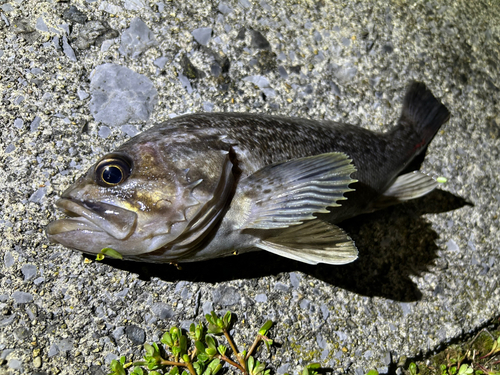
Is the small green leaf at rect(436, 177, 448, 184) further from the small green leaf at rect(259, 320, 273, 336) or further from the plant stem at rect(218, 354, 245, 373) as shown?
the plant stem at rect(218, 354, 245, 373)

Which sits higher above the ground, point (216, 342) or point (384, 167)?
point (384, 167)

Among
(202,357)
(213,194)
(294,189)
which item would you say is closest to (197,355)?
(202,357)

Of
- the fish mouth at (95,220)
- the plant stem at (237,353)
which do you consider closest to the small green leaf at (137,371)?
the plant stem at (237,353)

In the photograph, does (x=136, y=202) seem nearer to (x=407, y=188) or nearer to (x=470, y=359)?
→ (x=407, y=188)

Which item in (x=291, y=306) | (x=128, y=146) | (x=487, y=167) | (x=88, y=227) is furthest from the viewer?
(x=487, y=167)

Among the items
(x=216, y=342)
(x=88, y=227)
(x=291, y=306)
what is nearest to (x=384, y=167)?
(x=291, y=306)

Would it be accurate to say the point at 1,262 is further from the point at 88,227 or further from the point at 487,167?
the point at 487,167

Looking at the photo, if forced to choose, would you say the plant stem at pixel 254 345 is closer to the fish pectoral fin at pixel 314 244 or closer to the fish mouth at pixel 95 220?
the fish pectoral fin at pixel 314 244
